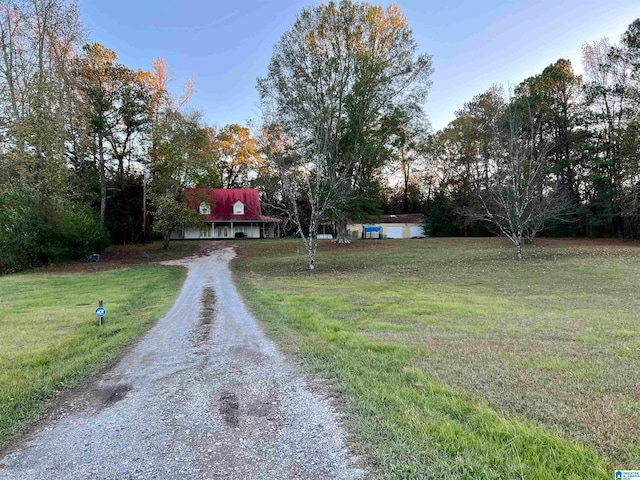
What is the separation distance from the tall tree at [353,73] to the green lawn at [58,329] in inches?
474

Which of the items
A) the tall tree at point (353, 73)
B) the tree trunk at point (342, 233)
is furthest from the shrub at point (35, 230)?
the tree trunk at point (342, 233)

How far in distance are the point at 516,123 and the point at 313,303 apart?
61.7ft

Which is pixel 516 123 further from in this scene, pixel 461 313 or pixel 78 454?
pixel 78 454

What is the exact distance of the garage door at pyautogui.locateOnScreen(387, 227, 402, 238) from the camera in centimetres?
4497

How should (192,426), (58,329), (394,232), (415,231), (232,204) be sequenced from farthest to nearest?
1. (415,231)
2. (394,232)
3. (232,204)
4. (58,329)
5. (192,426)

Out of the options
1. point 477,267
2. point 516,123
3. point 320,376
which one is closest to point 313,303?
point 320,376

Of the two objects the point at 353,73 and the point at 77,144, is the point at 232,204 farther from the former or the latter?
the point at 353,73

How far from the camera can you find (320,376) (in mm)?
4375

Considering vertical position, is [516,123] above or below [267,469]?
above

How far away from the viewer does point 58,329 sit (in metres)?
6.89

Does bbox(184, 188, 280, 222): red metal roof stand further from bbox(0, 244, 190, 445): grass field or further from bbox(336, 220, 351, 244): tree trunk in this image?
bbox(0, 244, 190, 445): grass field

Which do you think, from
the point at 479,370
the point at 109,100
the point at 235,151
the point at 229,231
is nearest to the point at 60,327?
the point at 479,370

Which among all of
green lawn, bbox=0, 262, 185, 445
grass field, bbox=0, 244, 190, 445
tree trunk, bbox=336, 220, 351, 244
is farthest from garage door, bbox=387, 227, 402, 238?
green lawn, bbox=0, 262, 185, 445

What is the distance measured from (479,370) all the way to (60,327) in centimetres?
742
